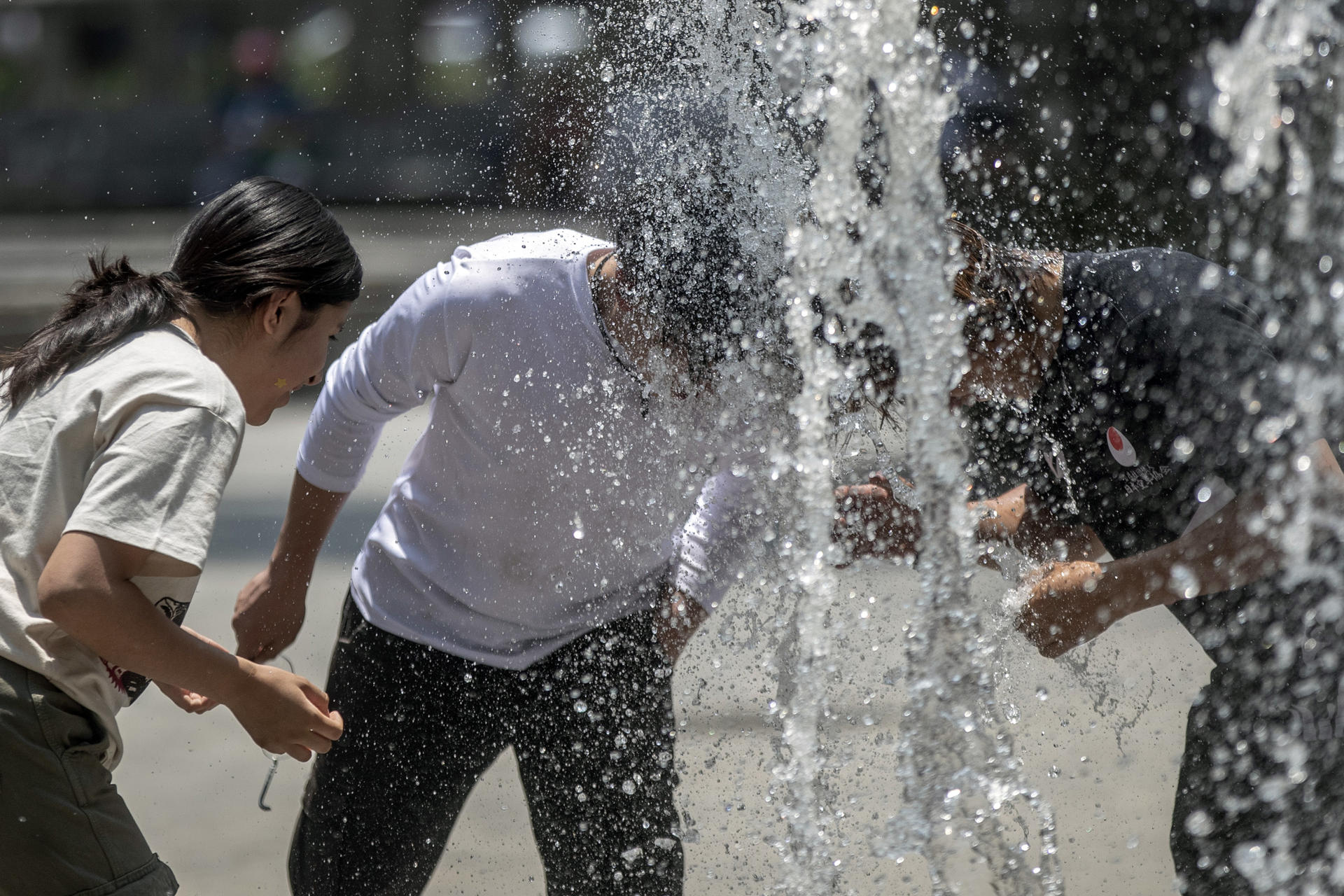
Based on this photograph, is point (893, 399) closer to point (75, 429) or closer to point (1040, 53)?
point (75, 429)

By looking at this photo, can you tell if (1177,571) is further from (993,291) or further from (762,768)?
(762,768)

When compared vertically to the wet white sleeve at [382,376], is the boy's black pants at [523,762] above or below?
below

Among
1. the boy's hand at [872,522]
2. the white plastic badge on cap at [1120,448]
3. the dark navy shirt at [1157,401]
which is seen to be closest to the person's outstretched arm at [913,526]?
the boy's hand at [872,522]

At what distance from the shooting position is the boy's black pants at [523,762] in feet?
6.09

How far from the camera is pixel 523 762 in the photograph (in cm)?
190

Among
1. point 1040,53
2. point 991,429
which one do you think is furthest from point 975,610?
point 1040,53

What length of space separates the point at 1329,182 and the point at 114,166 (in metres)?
15.4

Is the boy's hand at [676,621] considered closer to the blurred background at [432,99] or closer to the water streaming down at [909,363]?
the water streaming down at [909,363]

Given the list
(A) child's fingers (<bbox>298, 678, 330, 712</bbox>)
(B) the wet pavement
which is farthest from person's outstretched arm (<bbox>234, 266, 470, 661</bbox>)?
(A) child's fingers (<bbox>298, 678, 330, 712</bbox>)

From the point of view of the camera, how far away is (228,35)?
50.6 feet

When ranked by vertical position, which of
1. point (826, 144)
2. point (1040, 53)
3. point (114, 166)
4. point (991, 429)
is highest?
point (826, 144)

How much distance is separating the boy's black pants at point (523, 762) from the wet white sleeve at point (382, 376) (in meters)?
0.28

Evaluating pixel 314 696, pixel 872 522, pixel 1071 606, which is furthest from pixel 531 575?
pixel 1071 606

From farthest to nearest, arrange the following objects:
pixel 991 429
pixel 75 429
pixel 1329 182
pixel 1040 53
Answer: pixel 1040 53 → pixel 991 429 → pixel 1329 182 → pixel 75 429
